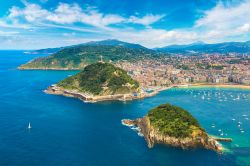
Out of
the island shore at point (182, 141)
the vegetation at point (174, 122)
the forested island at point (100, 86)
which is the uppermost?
the forested island at point (100, 86)

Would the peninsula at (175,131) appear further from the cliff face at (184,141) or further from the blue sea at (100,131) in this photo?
the blue sea at (100,131)

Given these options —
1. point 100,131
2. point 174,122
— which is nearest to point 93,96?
point 100,131

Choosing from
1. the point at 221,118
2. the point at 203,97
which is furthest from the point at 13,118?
the point at 203,97

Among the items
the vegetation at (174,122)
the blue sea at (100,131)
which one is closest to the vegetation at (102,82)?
the blue sea at (100,131)

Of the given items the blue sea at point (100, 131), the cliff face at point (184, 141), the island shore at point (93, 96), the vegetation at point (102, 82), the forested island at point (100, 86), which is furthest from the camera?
the vegetation at point (102, 82)

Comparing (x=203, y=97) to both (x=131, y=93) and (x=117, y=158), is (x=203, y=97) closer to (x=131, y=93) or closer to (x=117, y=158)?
(x=131, y=93)

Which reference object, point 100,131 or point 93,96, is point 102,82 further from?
point 100,131

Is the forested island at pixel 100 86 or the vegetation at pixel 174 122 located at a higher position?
the forested island at pixel 100 86
